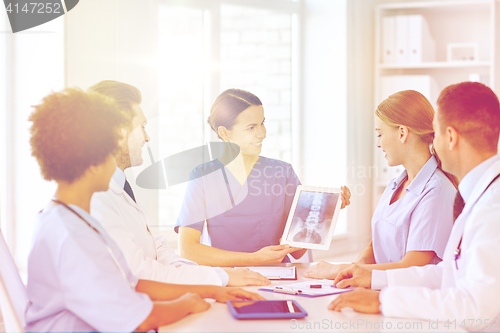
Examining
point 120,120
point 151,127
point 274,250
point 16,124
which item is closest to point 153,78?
point 151,127

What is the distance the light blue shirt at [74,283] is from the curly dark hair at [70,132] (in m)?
0.08

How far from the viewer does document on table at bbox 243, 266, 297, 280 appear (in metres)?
1.59

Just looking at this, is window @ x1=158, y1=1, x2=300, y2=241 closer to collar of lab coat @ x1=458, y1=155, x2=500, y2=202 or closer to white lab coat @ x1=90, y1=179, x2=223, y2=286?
white lab coat @ x1=90, y1=179, x2=223, y2=286

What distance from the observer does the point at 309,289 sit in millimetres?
1414

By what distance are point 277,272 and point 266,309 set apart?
49 centimetres

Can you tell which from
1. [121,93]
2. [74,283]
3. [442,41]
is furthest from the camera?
[442,41]

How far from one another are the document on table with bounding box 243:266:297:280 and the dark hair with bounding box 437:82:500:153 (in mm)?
712

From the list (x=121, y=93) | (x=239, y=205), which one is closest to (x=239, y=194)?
(x=239, y=205)

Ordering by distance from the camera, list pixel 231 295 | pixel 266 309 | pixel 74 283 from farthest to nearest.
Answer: pixel 231 295, pixel 266 309, pixel 74 283

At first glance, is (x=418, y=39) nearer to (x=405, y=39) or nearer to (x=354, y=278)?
(x=405, y=39)

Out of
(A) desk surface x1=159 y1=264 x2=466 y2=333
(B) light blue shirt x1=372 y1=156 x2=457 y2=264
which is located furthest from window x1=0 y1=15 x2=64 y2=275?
(B) light blue shirt x1=372 y1=156 x2=457 y2=264

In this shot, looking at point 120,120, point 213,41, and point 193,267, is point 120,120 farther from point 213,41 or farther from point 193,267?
point 213,41

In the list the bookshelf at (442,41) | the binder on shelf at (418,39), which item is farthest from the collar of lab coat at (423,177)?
the binder on shelf at (418,39)

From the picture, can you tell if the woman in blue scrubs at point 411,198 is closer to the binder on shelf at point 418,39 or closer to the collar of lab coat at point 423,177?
the collar of lab coat at point 423,177
